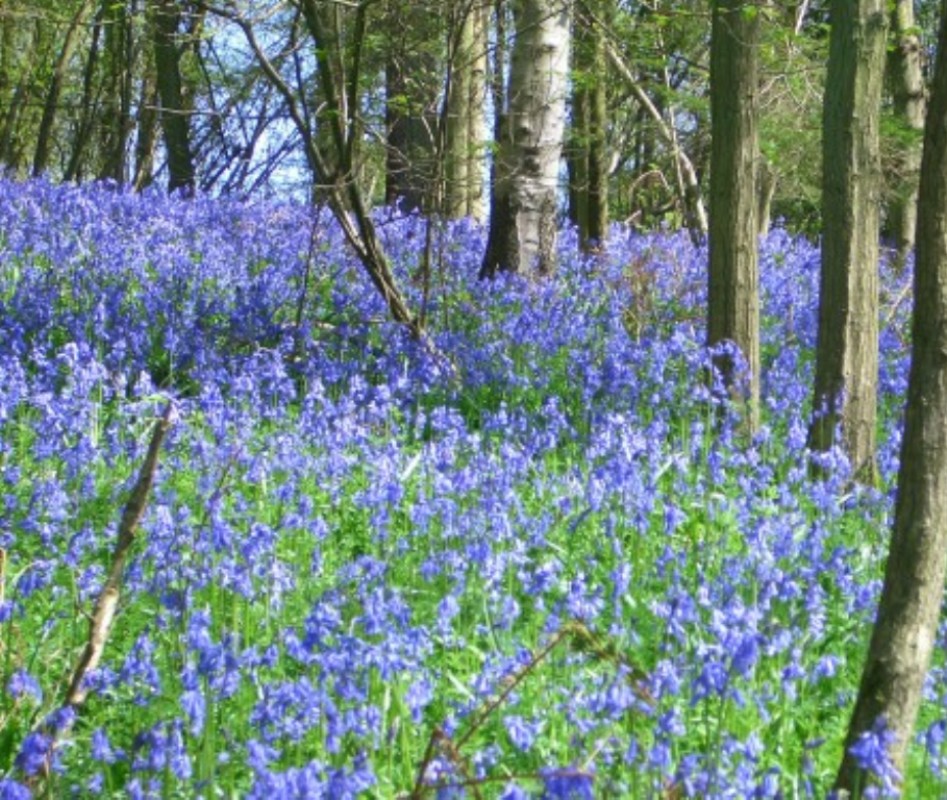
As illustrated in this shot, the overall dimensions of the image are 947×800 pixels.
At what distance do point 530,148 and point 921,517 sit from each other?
7156mm

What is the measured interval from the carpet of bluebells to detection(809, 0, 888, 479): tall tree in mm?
340

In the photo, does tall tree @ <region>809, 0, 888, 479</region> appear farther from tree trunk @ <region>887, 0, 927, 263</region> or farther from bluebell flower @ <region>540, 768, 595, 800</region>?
tree trunk @ <region>887, 0, 927, 263</region>

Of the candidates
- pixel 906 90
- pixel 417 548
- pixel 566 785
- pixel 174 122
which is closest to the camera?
pixel 566 785

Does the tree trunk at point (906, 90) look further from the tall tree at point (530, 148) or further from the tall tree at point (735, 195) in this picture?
the tall tree at point (735, 195)

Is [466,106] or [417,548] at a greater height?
[466,106]

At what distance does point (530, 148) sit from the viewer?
33.1 ft

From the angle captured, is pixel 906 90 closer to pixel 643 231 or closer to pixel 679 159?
pixel 679 159

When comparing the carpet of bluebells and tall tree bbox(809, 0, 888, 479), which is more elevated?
tall tree bbox(809, 0, 888, 479)

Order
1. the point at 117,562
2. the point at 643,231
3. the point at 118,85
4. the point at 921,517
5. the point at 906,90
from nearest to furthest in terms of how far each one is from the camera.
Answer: the point at 117,562, the point at 921,517, the point at 906,90, the point at 643,231, the point at 118,85

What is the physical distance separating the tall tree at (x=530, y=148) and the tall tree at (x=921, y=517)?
660cm

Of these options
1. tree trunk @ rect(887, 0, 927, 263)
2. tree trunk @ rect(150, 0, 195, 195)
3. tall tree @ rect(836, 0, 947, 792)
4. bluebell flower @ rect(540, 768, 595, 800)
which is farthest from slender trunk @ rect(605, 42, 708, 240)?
bluebell flower @ rect(540, 768, 595, 800)

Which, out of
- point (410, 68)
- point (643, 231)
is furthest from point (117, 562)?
point (643, 231)

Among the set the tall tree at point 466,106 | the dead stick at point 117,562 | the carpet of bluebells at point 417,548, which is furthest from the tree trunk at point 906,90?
the dead stick at point 117,562

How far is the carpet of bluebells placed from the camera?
10.9ft
